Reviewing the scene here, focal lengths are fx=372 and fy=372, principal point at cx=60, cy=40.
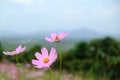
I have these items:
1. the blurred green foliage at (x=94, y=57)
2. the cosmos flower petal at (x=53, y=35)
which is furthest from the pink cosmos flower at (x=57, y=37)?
the blurred green foliage at (x=94, y=57)

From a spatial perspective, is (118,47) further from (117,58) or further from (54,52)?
(54,52)

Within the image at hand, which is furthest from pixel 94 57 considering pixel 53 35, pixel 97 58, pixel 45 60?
pixel 45 60

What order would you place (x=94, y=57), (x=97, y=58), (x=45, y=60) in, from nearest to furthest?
(x=45, y=60) < (x=97, y=58) < (x=94, y=57)

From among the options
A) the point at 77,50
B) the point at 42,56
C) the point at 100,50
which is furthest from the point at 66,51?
the point at 42,56

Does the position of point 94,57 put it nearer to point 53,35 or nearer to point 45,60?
point 53,35

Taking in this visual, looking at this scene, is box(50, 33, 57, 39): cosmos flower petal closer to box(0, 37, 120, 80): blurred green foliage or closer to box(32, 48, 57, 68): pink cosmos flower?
box(32, 48, 57, 68): pink cosmos flower

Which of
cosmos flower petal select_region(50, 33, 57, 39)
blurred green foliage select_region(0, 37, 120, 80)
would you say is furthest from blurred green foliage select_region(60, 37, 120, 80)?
cosmos flower petal select_region(50, 33, 57, 39)

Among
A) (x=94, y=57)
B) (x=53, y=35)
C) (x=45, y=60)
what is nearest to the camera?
(x=45, y=60)

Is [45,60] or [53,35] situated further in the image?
[53,35]

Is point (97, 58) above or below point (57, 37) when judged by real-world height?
below
